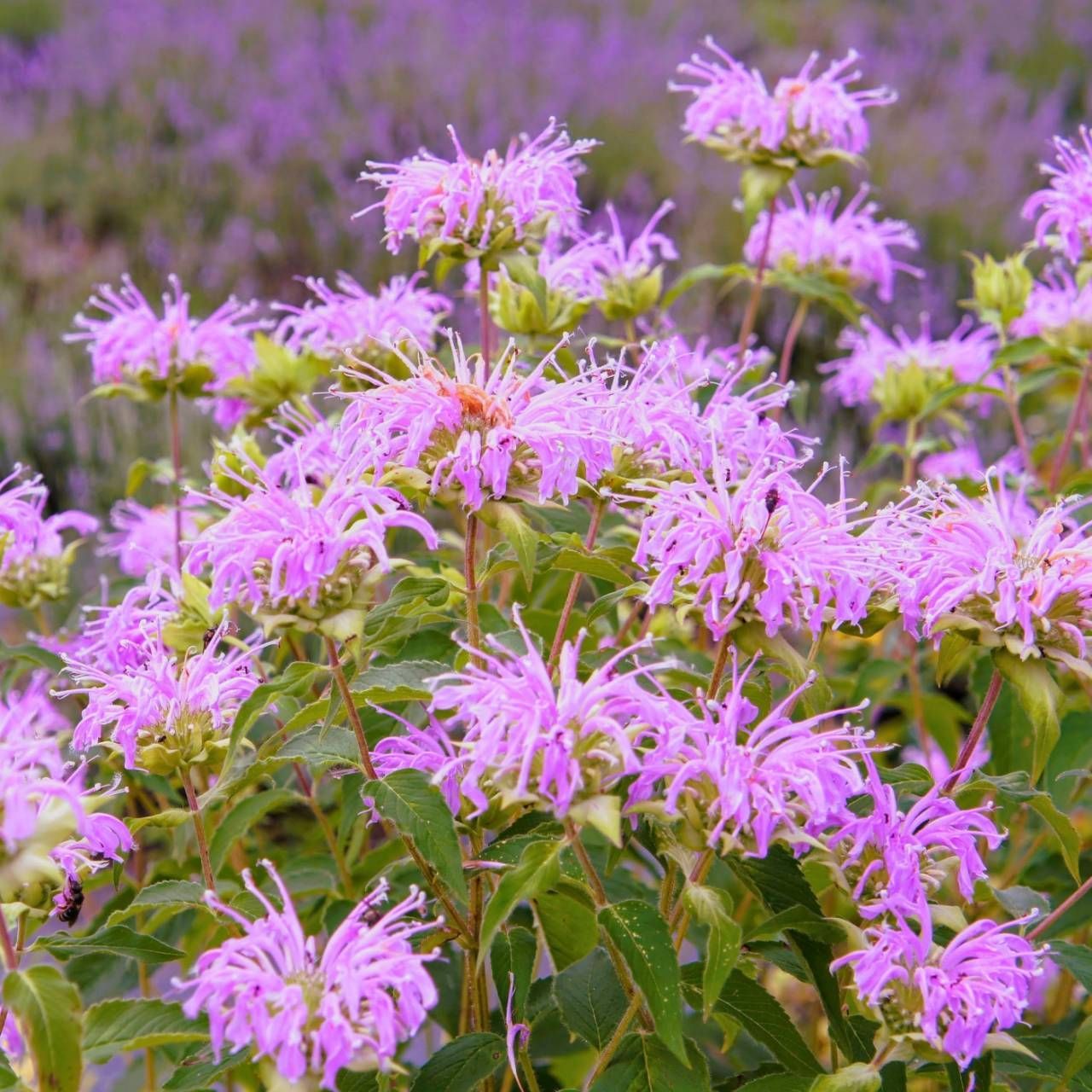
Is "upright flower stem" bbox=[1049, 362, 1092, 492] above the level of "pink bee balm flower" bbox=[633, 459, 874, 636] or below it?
below

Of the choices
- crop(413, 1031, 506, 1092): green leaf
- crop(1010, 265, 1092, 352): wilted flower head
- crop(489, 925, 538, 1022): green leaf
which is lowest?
crop(413, 1031, 506, 1092): green leaf

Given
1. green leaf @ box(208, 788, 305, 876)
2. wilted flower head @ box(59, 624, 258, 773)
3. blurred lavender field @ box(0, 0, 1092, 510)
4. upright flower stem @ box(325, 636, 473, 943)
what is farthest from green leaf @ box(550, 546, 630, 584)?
blurred lavender field @ box(0, 0, 1092, 510)

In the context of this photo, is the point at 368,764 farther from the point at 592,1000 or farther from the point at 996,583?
the point at 996,583

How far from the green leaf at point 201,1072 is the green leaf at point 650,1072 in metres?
0.21

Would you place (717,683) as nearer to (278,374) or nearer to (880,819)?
(880,819)

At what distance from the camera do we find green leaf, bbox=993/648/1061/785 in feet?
2.75

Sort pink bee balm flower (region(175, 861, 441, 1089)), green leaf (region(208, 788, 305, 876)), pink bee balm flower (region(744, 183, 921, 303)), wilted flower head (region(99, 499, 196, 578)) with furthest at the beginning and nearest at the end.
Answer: pink bee balm flower (region(744, 183, 921, 303)) < wilted flower head (region(99, 499, 196, 578)) < green leaf (region(208, 788, 305, 876)) < pink bee balm flower (region(175, 861, 441, 1089))

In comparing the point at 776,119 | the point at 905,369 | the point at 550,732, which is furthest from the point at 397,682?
the point at 905,369

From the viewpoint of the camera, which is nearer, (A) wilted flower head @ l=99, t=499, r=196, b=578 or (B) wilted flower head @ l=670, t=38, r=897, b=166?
(B) wilted flower head @ l=670, t=38, r=897, b=166

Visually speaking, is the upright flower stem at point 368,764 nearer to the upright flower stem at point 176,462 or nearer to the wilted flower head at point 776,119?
the upright flower stem at point 176,462

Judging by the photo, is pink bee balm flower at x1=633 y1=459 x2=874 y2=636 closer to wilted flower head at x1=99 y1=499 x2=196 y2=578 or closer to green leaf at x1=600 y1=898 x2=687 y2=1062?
green leaf at x1=600 y1=898 x2=687 y2=1062

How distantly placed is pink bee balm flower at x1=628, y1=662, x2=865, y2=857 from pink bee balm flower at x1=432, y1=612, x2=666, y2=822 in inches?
0.8

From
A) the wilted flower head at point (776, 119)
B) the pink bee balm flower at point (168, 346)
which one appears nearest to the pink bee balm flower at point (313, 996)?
the pink bee balm flower at point (168, 346)

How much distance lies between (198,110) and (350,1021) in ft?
14.7
